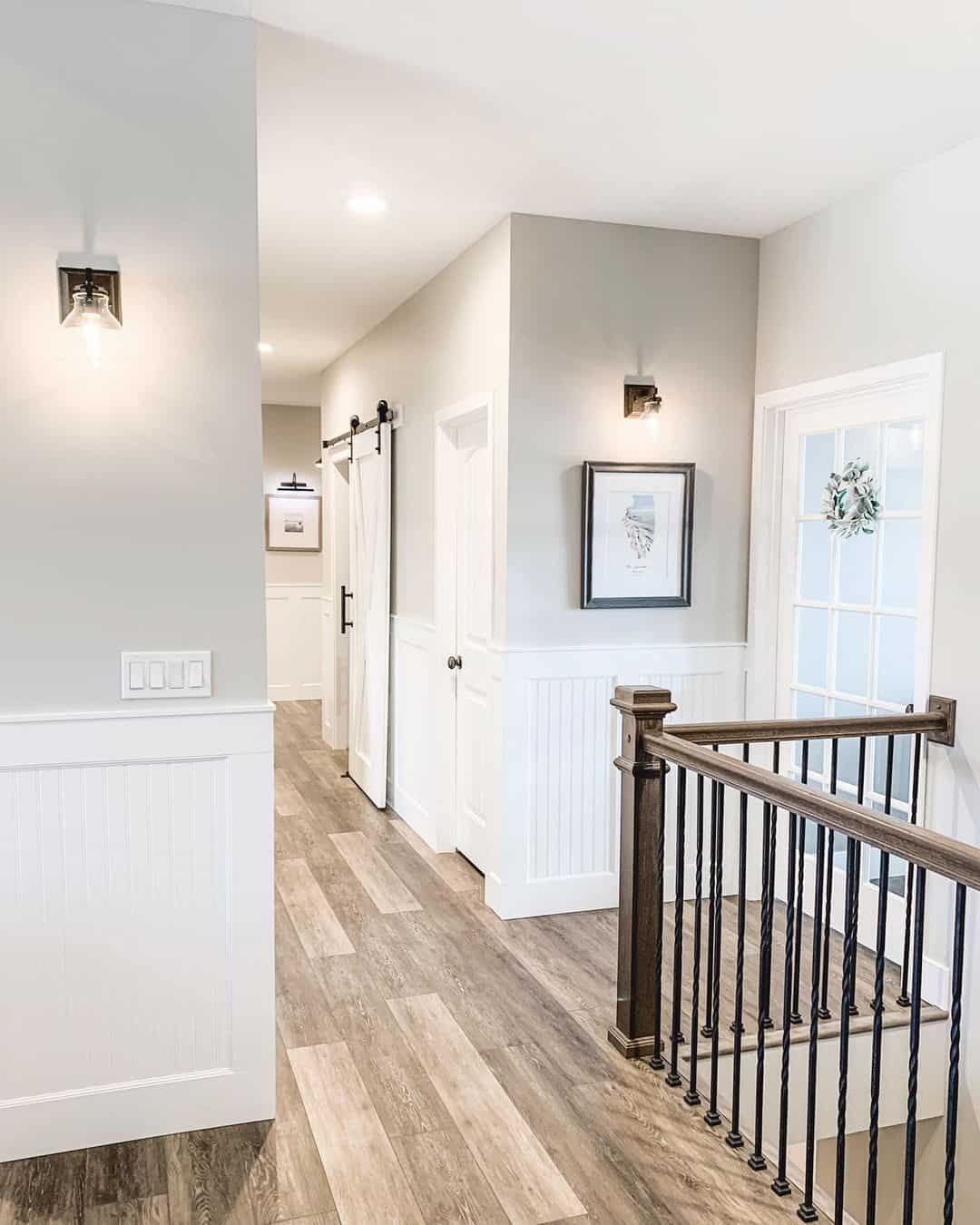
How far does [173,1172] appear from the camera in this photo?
2318mm

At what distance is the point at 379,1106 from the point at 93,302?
2.03 metres

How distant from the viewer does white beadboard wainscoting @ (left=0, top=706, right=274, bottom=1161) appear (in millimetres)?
2326

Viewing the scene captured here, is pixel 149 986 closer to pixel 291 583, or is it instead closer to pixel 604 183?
pixel 604 183

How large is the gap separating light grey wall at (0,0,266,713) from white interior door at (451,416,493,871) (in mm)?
1937

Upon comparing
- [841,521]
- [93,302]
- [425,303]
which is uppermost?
A: [425,303]

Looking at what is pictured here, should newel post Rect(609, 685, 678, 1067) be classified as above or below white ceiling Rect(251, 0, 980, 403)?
below

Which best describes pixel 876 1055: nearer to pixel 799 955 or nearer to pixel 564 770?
pixel 799 955

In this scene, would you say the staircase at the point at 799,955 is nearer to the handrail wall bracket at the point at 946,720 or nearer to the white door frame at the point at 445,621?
the handrail wall bracket at the point at 946,720

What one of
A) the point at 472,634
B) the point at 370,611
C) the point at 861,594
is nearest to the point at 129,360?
the point at 472,634

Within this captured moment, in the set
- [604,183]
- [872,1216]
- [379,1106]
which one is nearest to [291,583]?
[604,183]

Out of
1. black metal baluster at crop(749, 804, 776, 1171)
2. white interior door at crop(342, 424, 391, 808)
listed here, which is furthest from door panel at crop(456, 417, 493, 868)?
black metal baluster at crop(749, 804, 776, 1171)

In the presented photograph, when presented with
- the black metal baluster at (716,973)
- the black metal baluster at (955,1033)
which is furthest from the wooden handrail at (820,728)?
the black metal baluster at (955,1033)

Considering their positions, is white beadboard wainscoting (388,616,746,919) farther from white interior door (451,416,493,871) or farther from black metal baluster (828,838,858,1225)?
black metal baluster (828,838,858,1225)

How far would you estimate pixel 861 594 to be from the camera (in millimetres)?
3688
